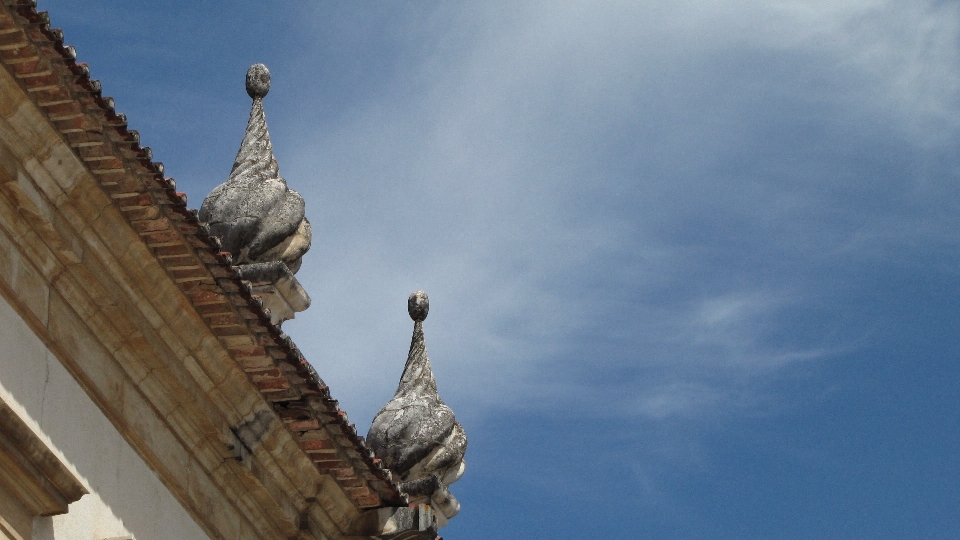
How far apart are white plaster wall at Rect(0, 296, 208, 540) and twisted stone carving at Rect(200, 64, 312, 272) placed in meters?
2.69

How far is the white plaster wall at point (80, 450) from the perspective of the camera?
909 centimetres

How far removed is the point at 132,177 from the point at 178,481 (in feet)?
5.68

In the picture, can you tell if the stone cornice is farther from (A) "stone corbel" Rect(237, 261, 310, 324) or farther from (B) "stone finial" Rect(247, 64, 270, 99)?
(B) "stone finial" Rect(247, 64, 270, 99)

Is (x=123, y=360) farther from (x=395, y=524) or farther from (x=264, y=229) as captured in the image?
(x=264, y=229)

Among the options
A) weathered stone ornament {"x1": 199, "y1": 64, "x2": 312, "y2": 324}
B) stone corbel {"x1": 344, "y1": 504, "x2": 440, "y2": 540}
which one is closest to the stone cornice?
stone corbel {"x1": 344, "y1": 504, "x2": 440, "y2": 540}

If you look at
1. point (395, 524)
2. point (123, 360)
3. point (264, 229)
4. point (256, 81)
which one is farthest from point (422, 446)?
point (123, 360)

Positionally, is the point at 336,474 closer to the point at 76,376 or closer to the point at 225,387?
the point at 225,387

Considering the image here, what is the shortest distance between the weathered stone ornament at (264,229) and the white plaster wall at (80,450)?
2.59 meters

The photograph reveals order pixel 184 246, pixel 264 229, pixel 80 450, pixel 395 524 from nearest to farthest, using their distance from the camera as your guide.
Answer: pixel 80 450, pixel 184 246, pixel 395 524, pixel 264 229

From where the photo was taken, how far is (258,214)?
Answer: 41.5 ft

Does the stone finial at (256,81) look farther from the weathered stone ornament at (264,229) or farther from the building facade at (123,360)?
the building facade at (123,360)

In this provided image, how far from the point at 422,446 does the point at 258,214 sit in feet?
5.99

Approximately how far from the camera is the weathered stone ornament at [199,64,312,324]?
1265 cm

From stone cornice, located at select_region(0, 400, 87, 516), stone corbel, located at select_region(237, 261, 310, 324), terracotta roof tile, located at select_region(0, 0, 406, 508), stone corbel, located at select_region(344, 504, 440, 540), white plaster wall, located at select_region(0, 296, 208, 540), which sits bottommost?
stone cornice, located at select_region(0, 400, 87, 516)
